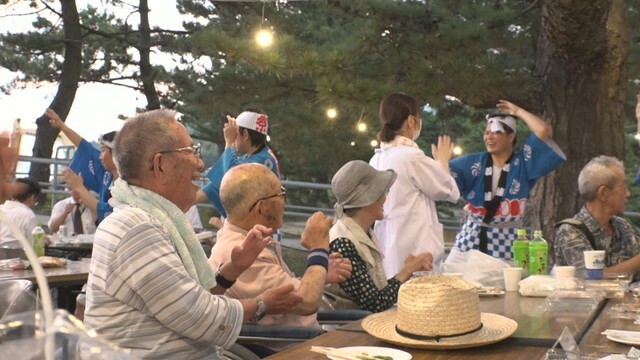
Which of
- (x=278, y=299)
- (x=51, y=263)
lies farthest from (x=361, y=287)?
(x=51, y=263)

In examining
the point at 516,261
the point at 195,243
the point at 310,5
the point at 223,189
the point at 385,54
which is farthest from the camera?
the point at 310,5

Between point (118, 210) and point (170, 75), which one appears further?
point (170, 75)

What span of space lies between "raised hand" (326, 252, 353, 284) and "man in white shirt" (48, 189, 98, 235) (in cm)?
354

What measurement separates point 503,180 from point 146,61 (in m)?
8.73

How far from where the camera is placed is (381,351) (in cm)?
181

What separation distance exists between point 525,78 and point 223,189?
4102 millimetres

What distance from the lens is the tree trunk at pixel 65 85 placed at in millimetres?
11266

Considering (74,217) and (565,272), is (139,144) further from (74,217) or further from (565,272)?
(74,217)

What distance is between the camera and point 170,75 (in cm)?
1103

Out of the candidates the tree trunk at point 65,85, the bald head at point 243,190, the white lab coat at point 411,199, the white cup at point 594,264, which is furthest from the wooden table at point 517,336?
the tree trunk at point 65,85

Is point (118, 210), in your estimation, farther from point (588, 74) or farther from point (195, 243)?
point (588, 74)

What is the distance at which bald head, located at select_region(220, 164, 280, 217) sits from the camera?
8.34ft

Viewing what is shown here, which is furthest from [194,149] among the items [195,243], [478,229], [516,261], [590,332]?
[478,229]

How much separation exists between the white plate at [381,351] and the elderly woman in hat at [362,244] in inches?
38.7
